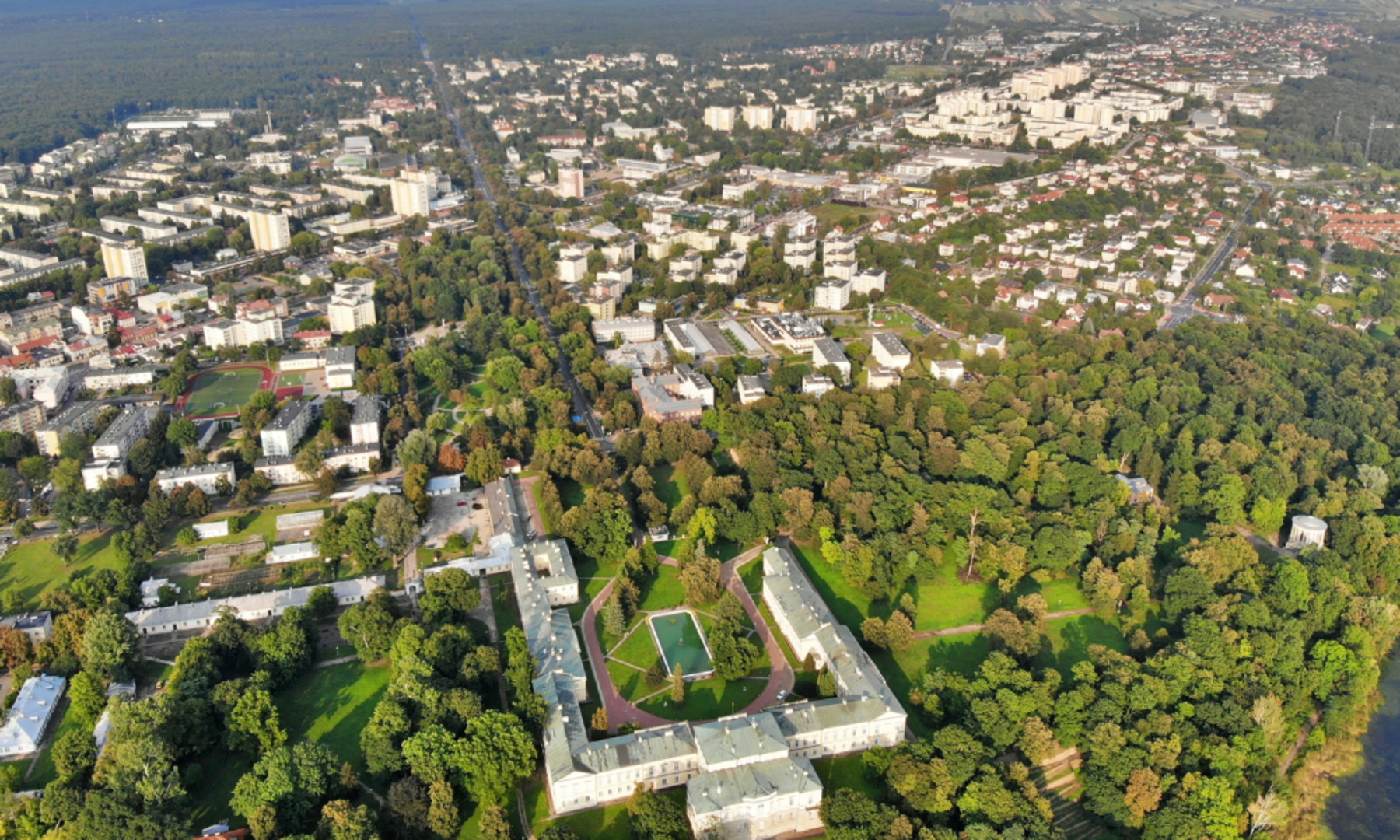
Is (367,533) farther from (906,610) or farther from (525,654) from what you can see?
(906,610)

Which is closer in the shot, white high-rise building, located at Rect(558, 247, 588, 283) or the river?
the river

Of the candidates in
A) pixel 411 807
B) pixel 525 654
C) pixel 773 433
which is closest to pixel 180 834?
pixel 411 807

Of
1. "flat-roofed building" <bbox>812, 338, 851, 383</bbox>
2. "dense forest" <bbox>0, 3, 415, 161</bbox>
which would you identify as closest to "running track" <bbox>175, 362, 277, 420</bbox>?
"flat-roofed building" <bbox>812, 338, 851, 383</bbox>

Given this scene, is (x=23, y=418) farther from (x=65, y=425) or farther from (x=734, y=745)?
(x=734, y=745)

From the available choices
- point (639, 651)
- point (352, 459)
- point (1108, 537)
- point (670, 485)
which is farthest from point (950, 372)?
point (352, 459)

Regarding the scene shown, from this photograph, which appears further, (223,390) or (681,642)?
(223,390)

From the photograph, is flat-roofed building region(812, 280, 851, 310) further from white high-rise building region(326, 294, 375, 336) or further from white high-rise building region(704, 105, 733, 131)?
white high-rise building region(704, 105, 733, 131)
